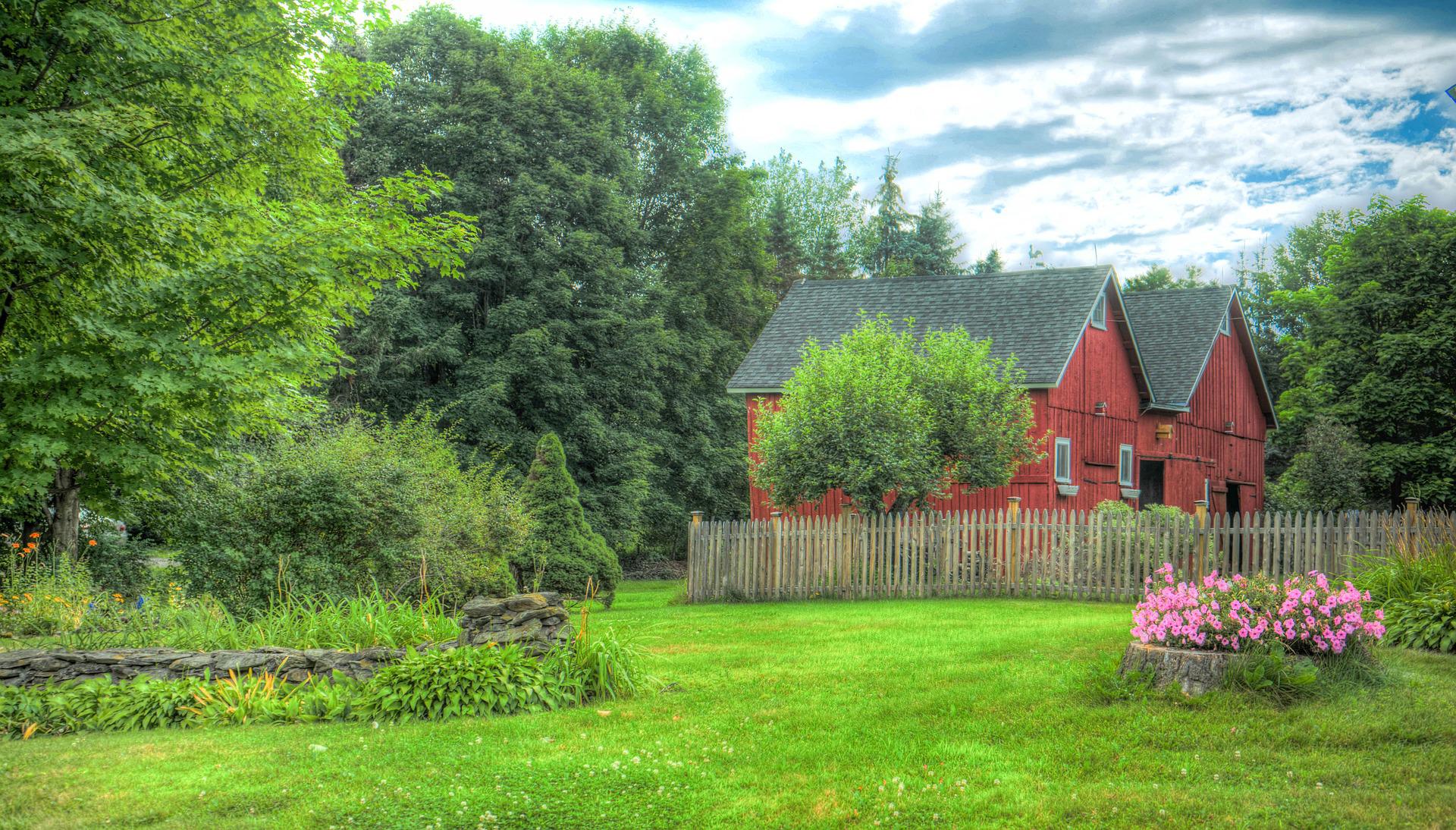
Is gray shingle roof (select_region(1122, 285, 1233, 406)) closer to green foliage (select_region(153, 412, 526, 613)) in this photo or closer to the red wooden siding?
the red wooden siding

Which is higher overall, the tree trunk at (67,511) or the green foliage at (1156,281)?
the green foliage at (1156,281)

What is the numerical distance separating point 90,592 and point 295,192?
17.9 feet

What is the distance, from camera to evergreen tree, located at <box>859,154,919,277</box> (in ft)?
182

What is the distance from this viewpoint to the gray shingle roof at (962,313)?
26.1m

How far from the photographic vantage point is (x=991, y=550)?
1780 centimetres

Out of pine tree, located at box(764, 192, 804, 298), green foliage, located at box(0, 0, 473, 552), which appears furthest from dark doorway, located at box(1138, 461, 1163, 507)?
green foliage, located at box(0, 0, 473, 552)

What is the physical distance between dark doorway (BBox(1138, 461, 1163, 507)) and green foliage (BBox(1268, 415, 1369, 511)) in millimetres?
3700

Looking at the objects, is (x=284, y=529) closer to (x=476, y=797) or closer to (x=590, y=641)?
(x=590, y=641)

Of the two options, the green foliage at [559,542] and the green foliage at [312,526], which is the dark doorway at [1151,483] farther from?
the green foliage at [312,526]

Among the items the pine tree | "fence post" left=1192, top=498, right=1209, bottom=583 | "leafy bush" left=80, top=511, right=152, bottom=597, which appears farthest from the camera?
the pine tree

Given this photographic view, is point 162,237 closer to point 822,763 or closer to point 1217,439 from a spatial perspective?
point 822,763

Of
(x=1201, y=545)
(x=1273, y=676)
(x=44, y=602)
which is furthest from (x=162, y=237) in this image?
(x=1201, y=545)

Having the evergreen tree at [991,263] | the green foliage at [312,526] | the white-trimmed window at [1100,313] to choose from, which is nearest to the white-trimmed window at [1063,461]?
the white-trimmed window at [1100,313]

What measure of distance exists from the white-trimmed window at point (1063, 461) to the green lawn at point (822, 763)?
1743 cm
